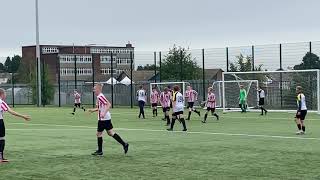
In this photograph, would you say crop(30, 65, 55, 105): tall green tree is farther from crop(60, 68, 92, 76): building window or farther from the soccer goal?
crop(60, 68, 92, 76): building window

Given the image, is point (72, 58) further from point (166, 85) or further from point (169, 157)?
point (169, 157)

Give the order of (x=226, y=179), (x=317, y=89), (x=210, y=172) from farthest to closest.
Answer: (x=317, y=89) → (x=210, y=172) → (x=226, y=179)

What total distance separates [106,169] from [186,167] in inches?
71.1

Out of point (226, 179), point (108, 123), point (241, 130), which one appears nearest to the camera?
point (226, 179)

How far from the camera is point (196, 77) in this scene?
6322cm

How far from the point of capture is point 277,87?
4662cm

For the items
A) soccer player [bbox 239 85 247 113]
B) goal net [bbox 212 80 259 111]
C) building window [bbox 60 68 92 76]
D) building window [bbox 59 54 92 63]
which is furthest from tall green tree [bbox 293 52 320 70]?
building window [bbox 59 54 92 63]

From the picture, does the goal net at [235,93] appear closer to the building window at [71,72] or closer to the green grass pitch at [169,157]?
the green grass pitch at [169,157]

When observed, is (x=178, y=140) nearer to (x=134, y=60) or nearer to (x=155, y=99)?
(x=155, y=99)

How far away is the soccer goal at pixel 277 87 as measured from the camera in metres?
42.5

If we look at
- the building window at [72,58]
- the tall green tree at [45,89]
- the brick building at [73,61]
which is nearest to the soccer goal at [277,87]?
the tall green tree at [45,89]

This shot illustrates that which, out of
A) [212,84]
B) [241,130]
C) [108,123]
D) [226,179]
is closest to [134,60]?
[212,84]

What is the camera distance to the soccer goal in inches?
1673

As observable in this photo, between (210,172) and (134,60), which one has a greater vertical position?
(134,60)
